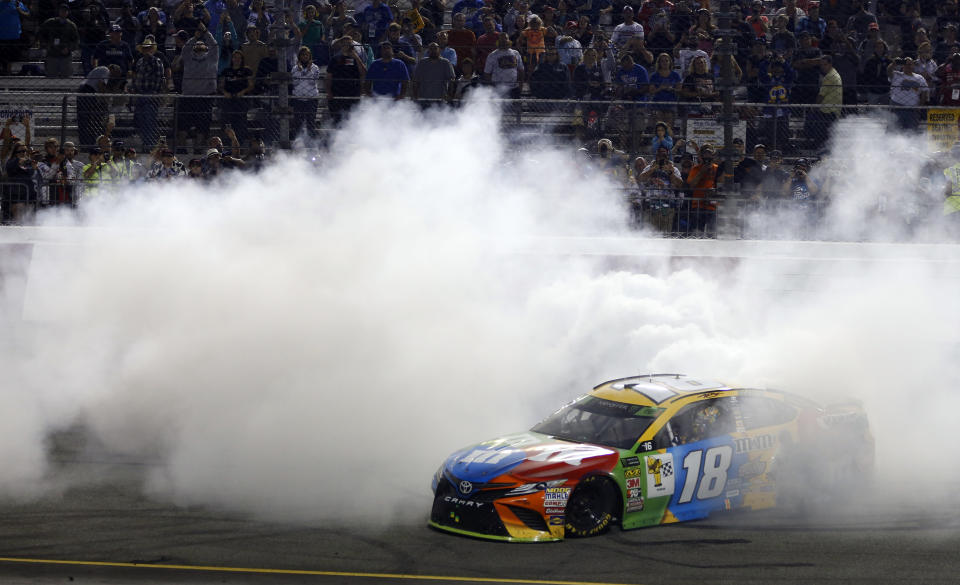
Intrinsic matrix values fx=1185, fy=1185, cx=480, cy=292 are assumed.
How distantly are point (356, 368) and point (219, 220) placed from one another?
7.54 ft

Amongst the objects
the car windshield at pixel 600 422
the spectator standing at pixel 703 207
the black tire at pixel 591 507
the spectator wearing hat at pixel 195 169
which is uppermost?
the spectator wearing hat at pixel 195 169

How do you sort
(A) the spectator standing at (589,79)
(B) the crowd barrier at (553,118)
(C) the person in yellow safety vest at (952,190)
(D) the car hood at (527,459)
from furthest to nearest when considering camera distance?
(A) the spectator standing at (589,79) < (B) the crowd barrier at (553,118) < (C) the person in yellow safety vest at (952,190) < (D) the car hood at (527,459)

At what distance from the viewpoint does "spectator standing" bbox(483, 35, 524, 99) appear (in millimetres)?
15352

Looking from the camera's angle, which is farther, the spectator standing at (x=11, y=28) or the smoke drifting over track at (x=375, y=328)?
the spectator standing at (x=11, y=28)

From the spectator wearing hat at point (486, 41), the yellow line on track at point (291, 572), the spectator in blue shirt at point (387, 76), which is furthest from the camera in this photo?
the spectator wearing hat at point (486, 41)

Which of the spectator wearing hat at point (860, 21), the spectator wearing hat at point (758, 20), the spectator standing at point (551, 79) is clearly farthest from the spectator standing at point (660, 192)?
the spectator wearing hat at point (860, 21)

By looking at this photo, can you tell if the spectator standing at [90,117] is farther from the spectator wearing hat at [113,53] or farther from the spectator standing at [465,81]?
the spectator standing at [465,81]

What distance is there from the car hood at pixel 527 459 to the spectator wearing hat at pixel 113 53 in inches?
426

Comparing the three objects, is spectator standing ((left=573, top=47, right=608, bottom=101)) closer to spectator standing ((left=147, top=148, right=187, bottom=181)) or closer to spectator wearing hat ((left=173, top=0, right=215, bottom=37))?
spectator standing ((left=147, top=148, right=187, bottom=181))

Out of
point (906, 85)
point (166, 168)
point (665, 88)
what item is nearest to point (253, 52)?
point (166, 168)

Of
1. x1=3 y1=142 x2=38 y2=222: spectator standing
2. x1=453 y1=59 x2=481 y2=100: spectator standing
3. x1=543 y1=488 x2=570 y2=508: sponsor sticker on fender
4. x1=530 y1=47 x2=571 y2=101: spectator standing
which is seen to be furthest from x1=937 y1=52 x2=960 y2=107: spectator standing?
x1=3 y1=142 x2=38 y2=222: spectator standing

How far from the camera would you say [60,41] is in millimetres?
17562

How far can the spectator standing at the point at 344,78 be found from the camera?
48.0ft

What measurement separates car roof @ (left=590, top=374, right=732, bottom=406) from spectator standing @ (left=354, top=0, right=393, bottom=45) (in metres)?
9.32
